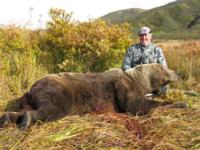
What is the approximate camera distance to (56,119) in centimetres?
680

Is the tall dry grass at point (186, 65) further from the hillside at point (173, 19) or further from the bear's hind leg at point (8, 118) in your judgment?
the hillside at point (173, 19)

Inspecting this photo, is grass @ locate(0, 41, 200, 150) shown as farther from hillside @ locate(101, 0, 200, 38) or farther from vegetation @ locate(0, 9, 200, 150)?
hillside @ locate(101, 0, 200, 38)

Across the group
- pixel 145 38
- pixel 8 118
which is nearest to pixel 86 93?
pixel 8 118

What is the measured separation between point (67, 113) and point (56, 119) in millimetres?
286

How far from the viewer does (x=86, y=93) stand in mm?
7508

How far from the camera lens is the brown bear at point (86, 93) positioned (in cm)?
674

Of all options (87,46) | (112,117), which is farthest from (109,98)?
(87,46)

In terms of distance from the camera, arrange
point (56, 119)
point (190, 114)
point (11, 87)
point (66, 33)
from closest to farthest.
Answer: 1. point (56, 119)
2. point (190, 114)
3. point (11, 87)
4. point (66, 33)

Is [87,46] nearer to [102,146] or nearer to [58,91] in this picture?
[58,91]

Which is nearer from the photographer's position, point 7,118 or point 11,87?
point 7,118

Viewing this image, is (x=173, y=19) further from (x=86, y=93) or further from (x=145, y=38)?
(x=86, y=93)

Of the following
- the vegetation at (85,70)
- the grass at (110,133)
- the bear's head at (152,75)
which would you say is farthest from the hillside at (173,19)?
the grass at (110,133)

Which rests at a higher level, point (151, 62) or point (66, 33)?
point (66, 33)

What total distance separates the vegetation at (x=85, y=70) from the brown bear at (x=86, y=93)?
0.58ft
